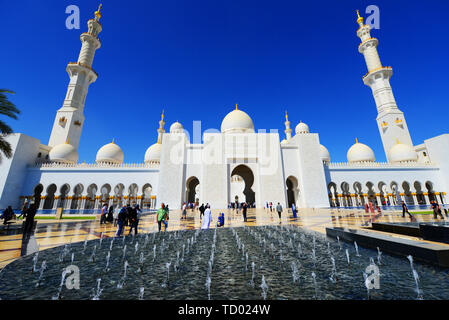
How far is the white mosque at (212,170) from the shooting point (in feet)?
64.5

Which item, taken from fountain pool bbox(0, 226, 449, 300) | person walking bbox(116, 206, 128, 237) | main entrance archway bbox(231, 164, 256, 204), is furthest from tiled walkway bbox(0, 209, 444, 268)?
main entrance archway bbox(231, 164, 256, 204)

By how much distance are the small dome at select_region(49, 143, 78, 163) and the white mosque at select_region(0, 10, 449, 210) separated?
3.6 inches

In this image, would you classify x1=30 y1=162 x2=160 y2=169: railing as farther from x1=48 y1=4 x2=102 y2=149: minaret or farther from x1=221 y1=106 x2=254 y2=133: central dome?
x1=221 y1=106 x2=254 y2=133: central dome

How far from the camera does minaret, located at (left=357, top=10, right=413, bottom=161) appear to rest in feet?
83.4

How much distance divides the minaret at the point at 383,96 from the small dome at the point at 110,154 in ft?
115

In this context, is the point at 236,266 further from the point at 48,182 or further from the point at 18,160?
the point at 18,160

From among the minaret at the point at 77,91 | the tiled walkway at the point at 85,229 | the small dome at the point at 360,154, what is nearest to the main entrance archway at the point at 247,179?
the tiled walkway at the point at 85,229

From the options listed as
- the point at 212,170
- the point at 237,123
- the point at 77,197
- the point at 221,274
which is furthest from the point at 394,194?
the point at 77,197

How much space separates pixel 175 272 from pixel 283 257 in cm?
203

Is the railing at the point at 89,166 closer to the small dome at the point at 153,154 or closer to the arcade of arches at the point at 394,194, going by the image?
the small dome at the point at 153,154
